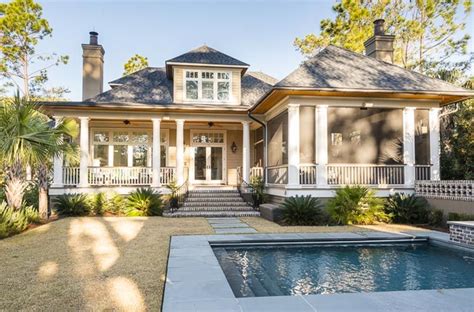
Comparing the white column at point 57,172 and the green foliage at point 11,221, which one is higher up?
the white column at point 57,172

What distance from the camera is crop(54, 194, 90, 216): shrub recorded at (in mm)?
12195

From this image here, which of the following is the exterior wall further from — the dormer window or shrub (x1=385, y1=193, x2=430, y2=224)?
shrub (x1=385, y1=193, x2=430, y2=224)

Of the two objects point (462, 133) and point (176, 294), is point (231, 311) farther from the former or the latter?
point (462, 133)

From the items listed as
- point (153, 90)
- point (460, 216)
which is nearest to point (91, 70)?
point (153, 90)

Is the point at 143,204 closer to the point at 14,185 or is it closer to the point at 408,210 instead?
the point at 14,185

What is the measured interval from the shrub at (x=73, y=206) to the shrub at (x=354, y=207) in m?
8.10

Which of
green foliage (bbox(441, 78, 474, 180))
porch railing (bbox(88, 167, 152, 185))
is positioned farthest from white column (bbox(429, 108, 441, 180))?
porch railing (bbox(88, 167, 152, 185))

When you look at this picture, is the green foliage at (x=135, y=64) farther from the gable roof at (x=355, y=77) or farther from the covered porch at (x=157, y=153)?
the gable roof at (x=355, y=77)

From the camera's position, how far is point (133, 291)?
14.0 ft

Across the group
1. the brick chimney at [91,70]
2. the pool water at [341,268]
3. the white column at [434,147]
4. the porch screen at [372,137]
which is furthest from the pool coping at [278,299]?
the brick chimney at [91,70]

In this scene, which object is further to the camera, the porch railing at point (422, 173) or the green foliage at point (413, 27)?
the green foliage at point (413, 27)

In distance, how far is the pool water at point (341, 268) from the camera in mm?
4746

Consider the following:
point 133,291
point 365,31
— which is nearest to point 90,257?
point 133,291

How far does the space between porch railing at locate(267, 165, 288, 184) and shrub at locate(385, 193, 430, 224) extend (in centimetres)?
337
